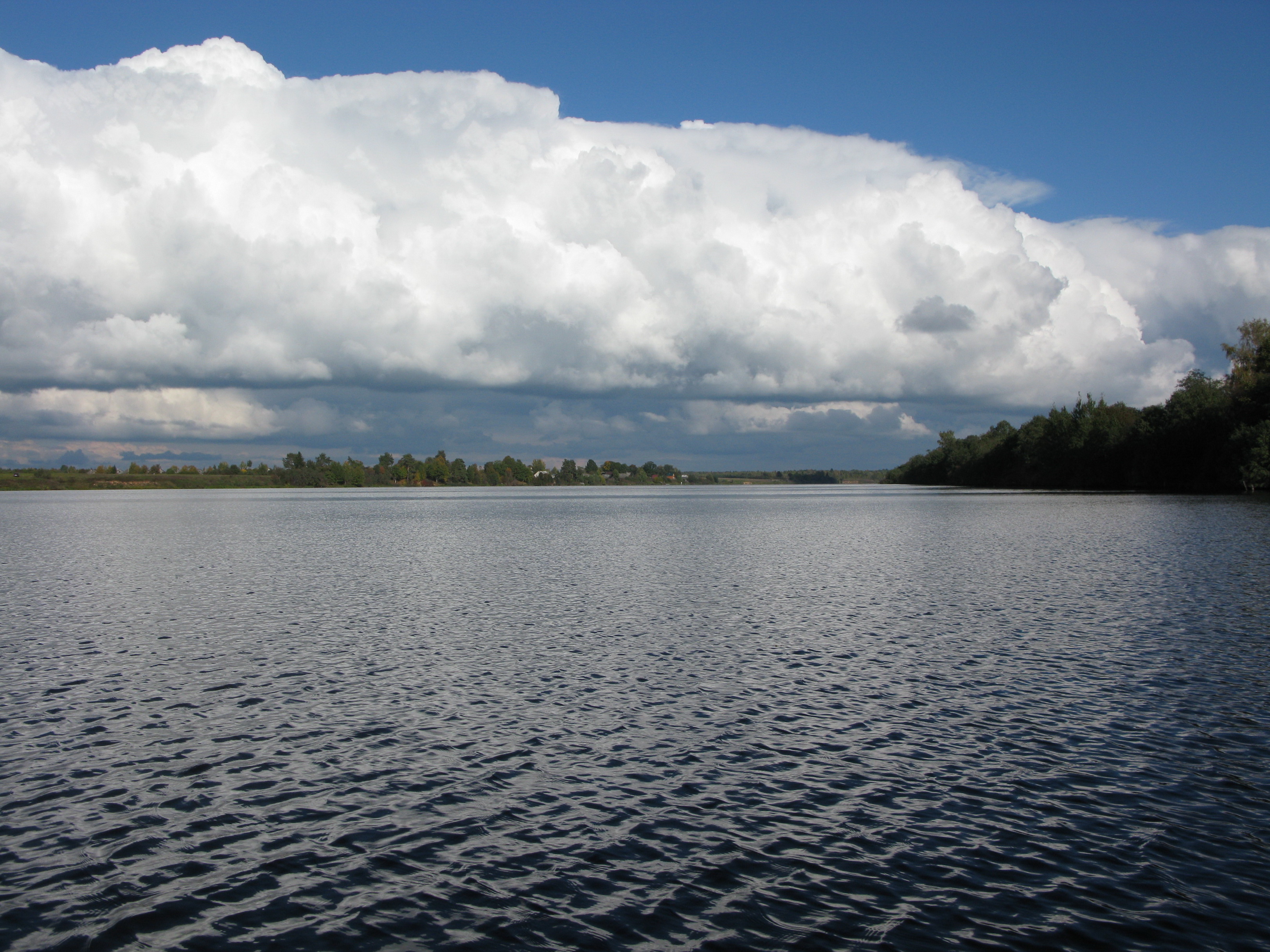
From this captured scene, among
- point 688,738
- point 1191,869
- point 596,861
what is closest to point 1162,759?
point 1191,869

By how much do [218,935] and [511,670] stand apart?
16414mm

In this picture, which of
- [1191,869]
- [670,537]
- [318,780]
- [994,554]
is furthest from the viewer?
[670,537]

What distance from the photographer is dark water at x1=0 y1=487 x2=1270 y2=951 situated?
40.9 feet

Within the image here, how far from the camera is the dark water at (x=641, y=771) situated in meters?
12.5

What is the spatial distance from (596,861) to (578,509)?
522 feet

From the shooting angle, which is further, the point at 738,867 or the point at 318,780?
the point at 318,780

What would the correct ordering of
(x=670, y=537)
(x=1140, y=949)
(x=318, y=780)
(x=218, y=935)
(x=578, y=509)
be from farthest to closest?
(x=578, y=509) → (x=670, y=537) → (x=318, y=780) → (x=218, y=935) → (x=1140, y=949)

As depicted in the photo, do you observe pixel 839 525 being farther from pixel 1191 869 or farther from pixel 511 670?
pixel 1191 869

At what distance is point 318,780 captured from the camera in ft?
59.8

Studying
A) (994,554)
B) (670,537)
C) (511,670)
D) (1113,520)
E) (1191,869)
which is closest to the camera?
(1191,869)

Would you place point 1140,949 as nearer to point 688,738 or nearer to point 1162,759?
point 1162,759

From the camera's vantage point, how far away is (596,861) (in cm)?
1421

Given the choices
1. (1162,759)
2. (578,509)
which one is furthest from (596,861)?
(578,509)

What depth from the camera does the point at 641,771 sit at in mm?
18562
